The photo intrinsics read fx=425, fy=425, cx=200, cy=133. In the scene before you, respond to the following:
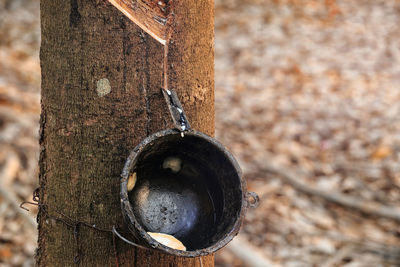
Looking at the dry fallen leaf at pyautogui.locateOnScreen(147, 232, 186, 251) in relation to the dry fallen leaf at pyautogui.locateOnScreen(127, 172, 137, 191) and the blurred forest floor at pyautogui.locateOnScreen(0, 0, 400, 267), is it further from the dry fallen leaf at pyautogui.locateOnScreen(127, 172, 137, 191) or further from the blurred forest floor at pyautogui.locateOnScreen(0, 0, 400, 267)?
the blurred forest floor at pyautogui.locateOnScreen(0, 0, 400, 267)

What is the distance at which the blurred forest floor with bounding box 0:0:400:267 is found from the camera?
3.22 meters

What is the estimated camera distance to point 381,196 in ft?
11.7

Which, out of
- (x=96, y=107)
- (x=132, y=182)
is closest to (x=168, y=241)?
(x=132, y=182)

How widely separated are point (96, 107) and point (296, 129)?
131 inches

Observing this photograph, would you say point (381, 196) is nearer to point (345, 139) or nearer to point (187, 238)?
point (345, 139)

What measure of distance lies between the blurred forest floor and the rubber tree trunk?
1709 mm

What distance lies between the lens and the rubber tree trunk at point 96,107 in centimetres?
142

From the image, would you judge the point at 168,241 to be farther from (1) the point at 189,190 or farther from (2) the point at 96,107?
(2) the point at 96,107

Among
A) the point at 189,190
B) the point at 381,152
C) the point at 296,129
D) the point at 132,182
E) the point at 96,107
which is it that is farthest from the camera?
the point at 296,129

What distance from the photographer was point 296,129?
447 cm

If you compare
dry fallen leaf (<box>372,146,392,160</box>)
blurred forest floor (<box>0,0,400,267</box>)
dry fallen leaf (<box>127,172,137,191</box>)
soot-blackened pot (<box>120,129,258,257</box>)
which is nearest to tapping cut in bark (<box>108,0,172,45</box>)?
soot-blackened pot (<box>120,129,258,257</box>)

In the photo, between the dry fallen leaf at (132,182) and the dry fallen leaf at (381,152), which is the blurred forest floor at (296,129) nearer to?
the dry fallen leaf at (381,152)

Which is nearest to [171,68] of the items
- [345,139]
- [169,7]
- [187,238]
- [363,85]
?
[169,7]

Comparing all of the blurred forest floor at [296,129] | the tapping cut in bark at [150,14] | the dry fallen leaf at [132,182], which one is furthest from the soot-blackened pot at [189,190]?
the blurred forest floor at [296,129]
